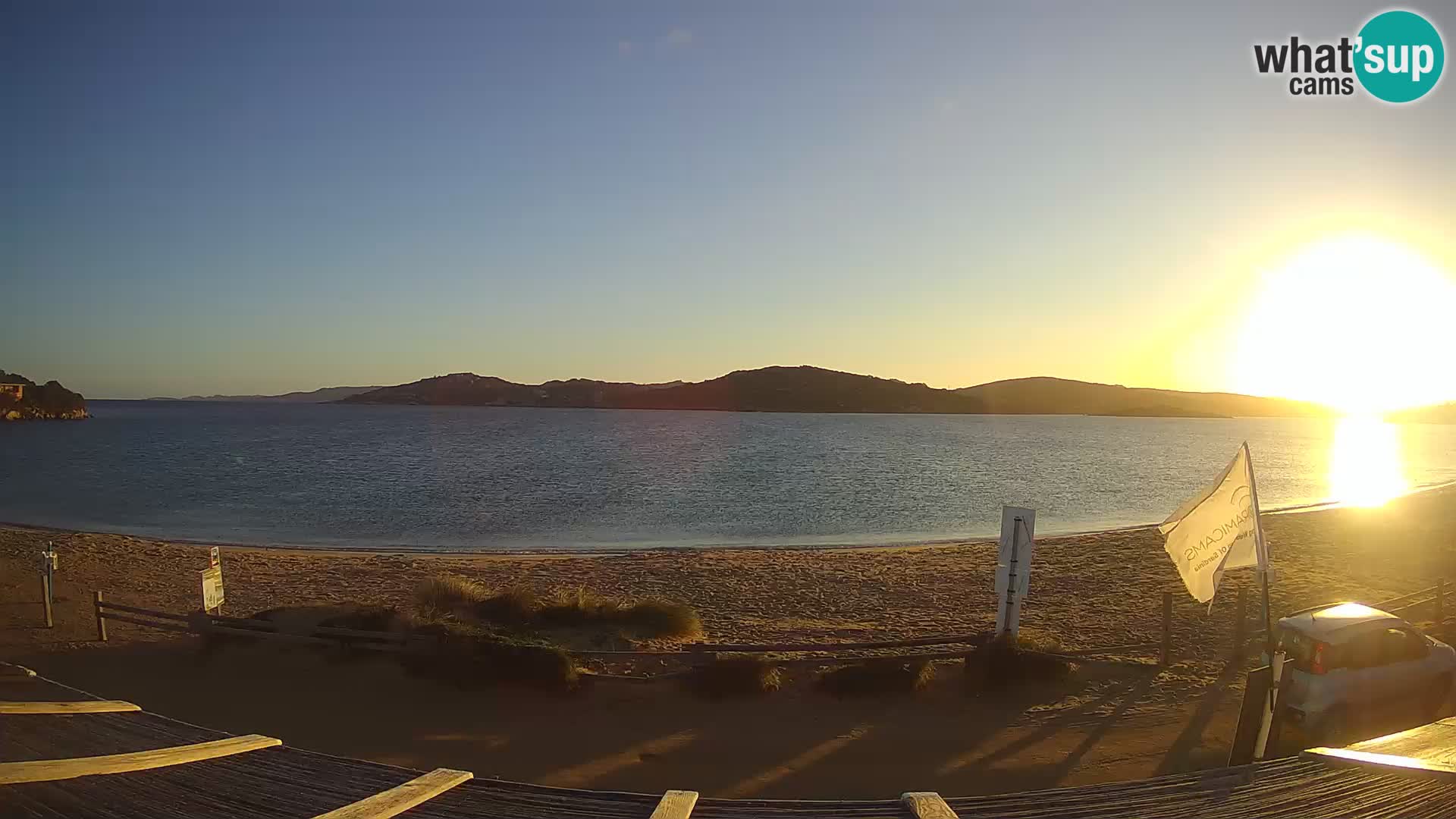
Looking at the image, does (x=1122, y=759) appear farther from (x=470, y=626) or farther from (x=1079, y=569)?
(x=1079, y=569)

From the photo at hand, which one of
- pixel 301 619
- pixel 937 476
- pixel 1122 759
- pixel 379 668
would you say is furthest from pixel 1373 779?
pixel 937 476

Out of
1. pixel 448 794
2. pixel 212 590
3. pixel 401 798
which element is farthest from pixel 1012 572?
pixel 212 590

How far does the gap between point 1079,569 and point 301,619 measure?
1874 cm

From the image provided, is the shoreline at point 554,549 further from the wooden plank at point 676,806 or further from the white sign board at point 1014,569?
the wooden plank at point 676,806

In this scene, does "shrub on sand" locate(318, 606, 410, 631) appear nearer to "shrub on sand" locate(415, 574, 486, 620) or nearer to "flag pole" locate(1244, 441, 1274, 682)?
"shrub on sand" locate(415, 574, 486, 620)

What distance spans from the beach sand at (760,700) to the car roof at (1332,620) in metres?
1.61

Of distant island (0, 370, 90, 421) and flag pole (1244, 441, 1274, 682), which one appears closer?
flag pole (1244, 441, 1274, 682)

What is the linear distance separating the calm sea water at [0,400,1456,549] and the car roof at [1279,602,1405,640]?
23.0 meters

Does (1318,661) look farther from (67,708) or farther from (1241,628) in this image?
(67,708)

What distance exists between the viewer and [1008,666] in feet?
34.9

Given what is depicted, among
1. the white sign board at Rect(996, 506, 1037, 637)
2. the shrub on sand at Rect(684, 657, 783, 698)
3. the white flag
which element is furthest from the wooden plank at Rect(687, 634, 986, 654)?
the white flag

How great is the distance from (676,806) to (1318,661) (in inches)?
267

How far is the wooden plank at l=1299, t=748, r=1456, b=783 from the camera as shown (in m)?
3.18

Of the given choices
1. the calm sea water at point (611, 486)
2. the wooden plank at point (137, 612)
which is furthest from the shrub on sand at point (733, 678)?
the calm sea water at point (611, 486)
